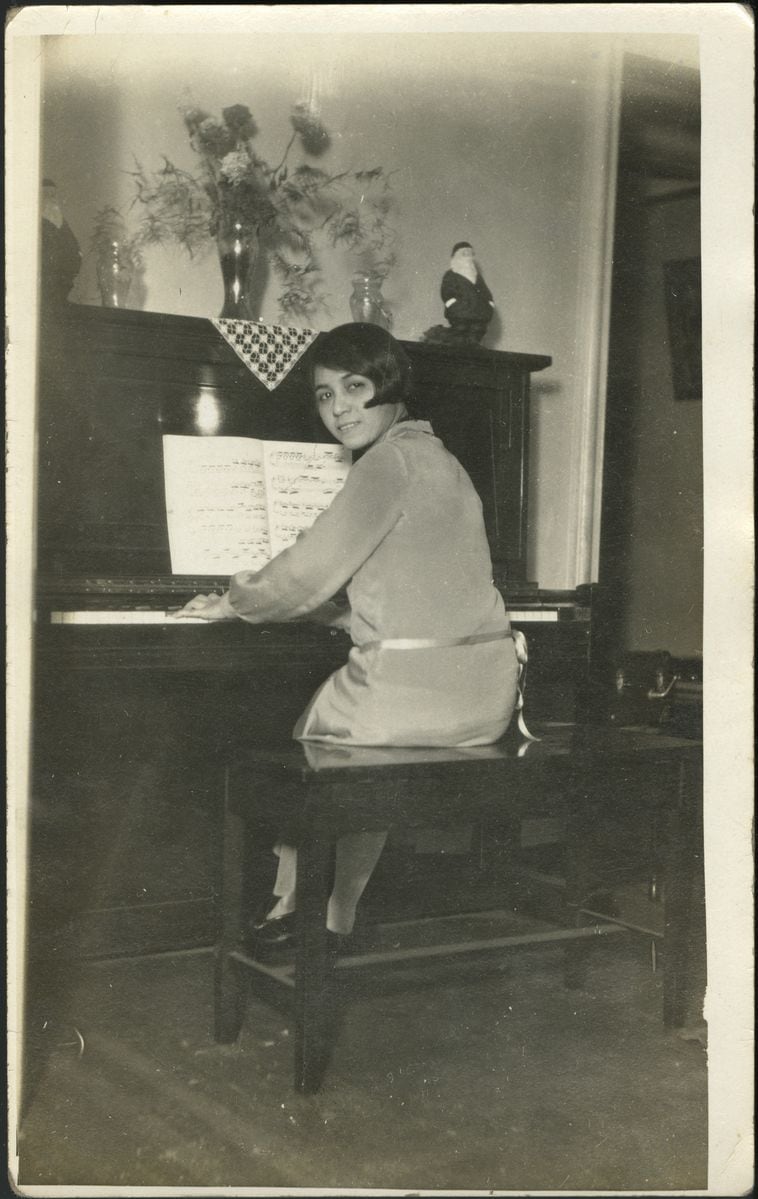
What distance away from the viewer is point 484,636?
2812 mm

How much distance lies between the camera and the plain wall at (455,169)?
330 cm

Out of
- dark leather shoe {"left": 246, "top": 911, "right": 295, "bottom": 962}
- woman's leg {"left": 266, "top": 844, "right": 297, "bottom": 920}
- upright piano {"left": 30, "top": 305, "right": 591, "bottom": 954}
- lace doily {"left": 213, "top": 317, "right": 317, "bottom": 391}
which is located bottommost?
dark leather shoe {"left": 246, "top": 911, "right": 295, "bottom": 962}

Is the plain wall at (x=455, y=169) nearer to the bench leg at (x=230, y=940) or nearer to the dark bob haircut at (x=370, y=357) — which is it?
the dark bob haircut at (x=370, y=357)

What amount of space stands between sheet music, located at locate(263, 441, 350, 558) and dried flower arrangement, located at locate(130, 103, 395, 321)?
23.2 inches

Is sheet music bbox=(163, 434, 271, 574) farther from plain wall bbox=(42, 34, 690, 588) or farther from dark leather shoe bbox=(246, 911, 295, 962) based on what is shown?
dark leather shoe bbox=(246, 911, 295, 962)

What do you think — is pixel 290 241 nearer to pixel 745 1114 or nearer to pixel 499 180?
pixel 499 180

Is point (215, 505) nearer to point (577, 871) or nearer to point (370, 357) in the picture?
point (370, 357)

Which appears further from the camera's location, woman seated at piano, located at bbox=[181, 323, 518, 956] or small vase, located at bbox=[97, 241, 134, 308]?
small vase, located at bbox=[97, 241, 134, 308]

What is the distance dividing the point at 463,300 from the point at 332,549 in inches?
59.7

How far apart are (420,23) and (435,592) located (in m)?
1.19

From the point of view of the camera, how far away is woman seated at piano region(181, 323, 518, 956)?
2730 millimetres

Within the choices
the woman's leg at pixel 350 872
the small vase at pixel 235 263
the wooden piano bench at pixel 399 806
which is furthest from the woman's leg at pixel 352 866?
the small vase at pixel 235 263

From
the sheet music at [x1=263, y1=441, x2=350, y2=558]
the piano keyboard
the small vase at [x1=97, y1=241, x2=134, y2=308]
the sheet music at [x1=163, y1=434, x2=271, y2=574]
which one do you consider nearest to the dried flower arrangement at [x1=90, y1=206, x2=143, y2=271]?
the small vase at [x1=97, y1=241, x2=134, y2=308]

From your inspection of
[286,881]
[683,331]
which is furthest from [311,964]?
[683,331]
